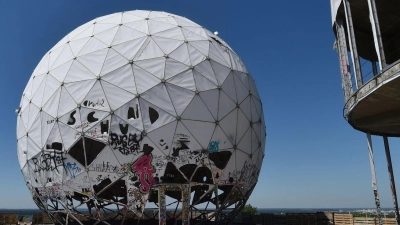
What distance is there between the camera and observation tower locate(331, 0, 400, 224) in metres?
11.9

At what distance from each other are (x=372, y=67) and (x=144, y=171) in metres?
12.0

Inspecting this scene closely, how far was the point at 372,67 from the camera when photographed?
1870 cm

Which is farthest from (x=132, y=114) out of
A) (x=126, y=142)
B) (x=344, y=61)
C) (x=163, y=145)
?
(x=344, y=61)

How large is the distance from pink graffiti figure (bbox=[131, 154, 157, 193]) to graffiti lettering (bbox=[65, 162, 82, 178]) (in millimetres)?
2533

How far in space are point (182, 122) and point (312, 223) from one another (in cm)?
1108

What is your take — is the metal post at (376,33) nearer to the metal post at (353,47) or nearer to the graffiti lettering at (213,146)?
the metal post at (353,47)

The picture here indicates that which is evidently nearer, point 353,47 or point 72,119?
point 353,47

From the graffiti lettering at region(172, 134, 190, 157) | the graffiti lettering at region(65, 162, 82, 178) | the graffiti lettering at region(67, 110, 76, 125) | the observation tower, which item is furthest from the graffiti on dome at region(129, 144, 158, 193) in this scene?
the observation tower

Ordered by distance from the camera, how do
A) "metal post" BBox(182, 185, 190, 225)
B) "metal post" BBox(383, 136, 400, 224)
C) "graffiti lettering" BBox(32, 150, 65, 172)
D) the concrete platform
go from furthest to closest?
1. "graffiti lettering" BBox(32, 150, 65, 172)
2. "metal post" BBox(182, 185, 190, 225)
3. "metal post" BBox(383, 136, 400, 224)
4. the concrete platform

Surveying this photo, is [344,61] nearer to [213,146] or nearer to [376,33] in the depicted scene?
[376,33]

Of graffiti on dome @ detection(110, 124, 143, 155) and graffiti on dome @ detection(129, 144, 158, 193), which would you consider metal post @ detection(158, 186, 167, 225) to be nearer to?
graffiti on dome @ detection(129, 144, 158, 193)

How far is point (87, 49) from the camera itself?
18.4 meters

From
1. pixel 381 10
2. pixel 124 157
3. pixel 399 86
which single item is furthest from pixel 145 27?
pixel 399 86

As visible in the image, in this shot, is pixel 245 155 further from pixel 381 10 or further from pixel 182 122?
pixel 381 10
